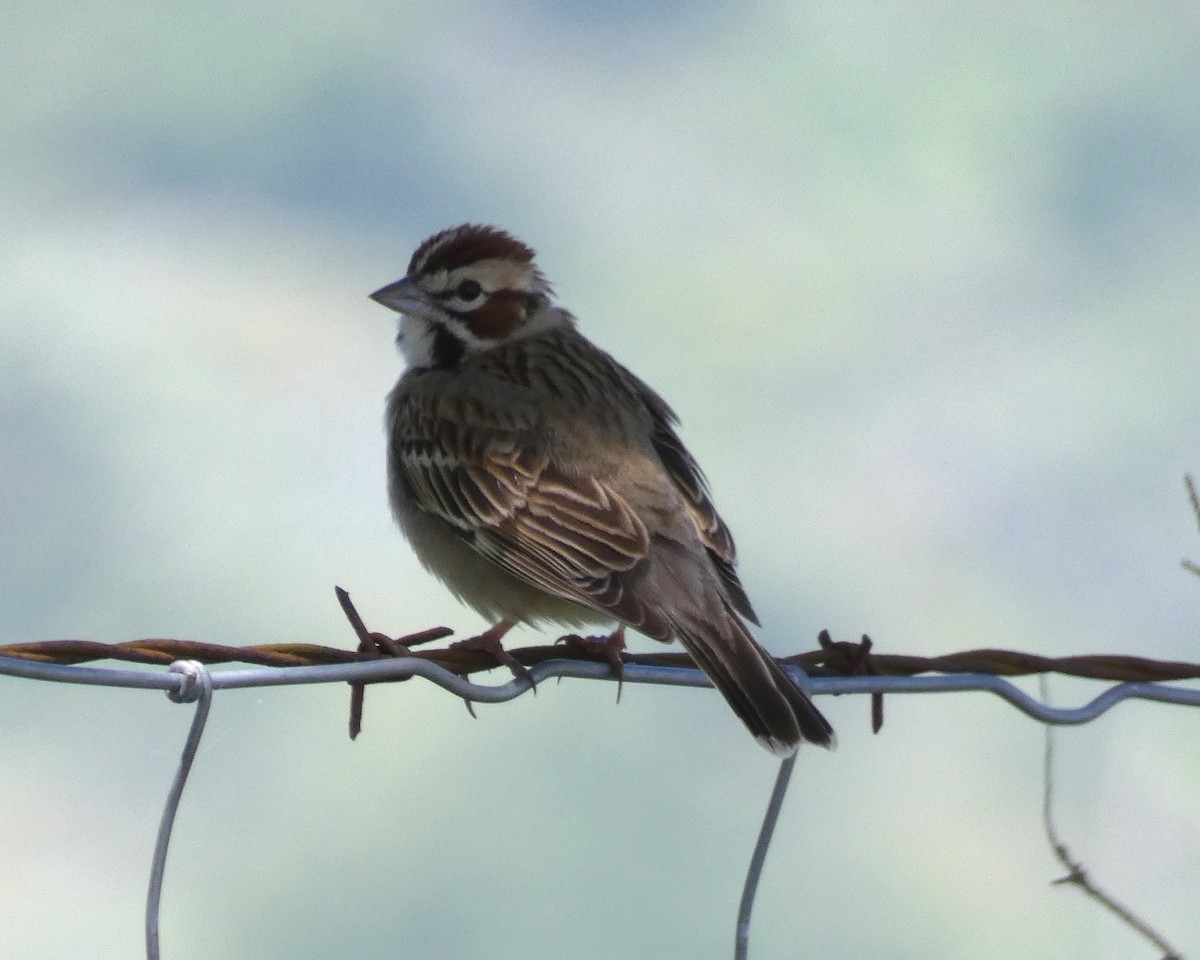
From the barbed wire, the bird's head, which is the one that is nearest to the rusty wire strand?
the barbed wire

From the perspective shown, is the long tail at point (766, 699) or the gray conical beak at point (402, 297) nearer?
the long tail at point (766, 699)

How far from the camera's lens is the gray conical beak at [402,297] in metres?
7.16

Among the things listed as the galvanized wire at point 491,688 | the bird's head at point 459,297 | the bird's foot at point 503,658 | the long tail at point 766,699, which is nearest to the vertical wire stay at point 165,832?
the galvanized wire at point 491,688

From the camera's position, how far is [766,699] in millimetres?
4980

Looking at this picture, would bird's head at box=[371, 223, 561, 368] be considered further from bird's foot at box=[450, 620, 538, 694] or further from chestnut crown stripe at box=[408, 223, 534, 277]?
bird's foot at box=[450, 620, 538, 694]

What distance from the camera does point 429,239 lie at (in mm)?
7383

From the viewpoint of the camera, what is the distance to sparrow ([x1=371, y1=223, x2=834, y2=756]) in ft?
17.7

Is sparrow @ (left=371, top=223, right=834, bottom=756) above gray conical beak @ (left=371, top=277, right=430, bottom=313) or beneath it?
beneath

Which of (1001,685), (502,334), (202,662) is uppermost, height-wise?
(502,334)

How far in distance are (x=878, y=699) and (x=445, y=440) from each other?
7.94 ft

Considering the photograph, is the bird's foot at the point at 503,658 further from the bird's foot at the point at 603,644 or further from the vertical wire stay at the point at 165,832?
the vertical wire stay at the point at 165,832

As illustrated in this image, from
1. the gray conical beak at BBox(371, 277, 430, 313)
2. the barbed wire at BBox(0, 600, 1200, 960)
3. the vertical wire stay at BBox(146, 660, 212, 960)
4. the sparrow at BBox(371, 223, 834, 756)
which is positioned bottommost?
the vertical wire stay at BBox(146, 660, 212, 960)

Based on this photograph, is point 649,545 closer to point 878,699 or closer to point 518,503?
point 518,503

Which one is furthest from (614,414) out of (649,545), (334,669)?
(334,669)
